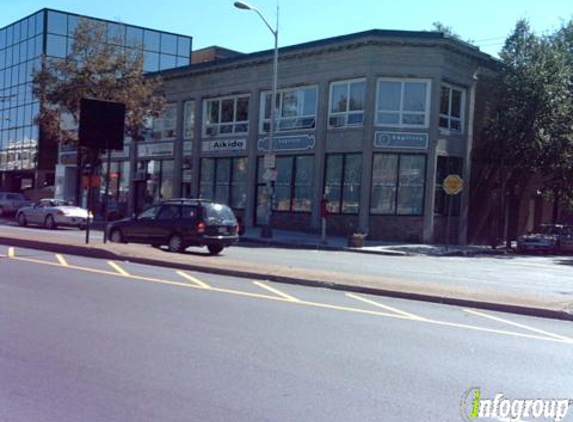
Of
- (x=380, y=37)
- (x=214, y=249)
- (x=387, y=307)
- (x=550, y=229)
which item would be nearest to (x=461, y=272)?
(x=214, y=249)

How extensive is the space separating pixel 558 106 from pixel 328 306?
24052 mm

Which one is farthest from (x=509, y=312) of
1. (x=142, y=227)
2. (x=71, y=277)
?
(x=142, y=227)

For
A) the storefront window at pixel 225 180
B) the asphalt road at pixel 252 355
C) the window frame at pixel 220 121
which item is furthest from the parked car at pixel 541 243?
the asphalt road at pixel 252 355

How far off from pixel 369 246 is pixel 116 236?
10.9m

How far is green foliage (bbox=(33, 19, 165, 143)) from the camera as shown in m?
33.4

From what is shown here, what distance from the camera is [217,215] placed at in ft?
62.2

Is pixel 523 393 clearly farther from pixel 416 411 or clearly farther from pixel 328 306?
pixel 328 306

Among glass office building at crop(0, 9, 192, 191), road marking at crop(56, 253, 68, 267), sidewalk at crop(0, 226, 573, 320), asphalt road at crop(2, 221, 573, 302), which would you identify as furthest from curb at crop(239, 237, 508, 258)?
glass office building at crop(0, 9, 192, 191)

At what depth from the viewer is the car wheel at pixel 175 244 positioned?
18.7m

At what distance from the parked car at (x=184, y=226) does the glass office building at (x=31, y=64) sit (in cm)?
3264

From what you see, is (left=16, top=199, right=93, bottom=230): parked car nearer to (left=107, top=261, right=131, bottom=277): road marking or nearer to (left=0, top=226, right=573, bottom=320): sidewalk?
(left=0, top=226, right=573, bottom=320): sidewalk

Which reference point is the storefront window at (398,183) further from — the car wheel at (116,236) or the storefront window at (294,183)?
the car wheel at (116,236)

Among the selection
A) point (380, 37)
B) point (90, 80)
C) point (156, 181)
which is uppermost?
point (380, 37)

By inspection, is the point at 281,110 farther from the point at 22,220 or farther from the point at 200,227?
the point at 200,227
